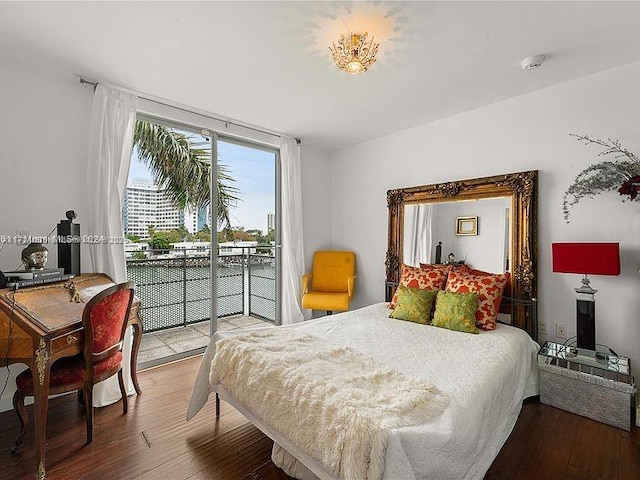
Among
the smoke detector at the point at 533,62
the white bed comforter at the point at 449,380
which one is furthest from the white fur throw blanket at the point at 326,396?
the smoke detector at the point at 533,62

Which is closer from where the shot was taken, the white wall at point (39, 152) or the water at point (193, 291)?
the white wall at point (39, 152)

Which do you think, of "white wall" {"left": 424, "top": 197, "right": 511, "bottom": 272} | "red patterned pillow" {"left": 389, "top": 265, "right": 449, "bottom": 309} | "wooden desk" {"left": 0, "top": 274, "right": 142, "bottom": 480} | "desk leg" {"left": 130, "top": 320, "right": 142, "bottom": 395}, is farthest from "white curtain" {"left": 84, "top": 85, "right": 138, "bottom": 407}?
"white wall" {"left": 424, "top": 197, "right": 511, "bottom": 272}

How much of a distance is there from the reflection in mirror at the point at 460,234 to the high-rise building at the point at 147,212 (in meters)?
2.67

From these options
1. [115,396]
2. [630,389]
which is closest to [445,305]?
[630,389]

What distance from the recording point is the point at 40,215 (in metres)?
2.42

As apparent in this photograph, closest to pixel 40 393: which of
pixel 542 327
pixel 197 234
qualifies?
pixel 197 234

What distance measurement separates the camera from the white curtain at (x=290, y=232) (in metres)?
4.01

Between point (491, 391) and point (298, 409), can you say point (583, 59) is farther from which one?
point (298, 409)

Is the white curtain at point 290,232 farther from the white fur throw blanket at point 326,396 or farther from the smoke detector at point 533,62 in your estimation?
the smoke detector at point 533,62

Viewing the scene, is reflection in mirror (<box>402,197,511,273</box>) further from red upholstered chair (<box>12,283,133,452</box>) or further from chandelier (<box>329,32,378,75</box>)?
red upholstered chair (<box>12,283,133,452</box>)

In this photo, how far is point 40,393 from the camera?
158 cm

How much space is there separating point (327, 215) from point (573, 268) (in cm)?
304

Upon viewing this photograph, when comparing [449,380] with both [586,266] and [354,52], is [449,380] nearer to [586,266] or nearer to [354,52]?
[586,266]

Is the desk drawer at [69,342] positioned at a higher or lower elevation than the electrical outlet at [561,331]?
higher
